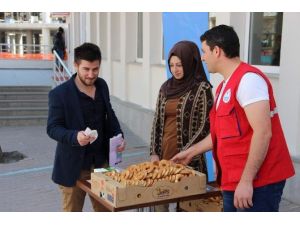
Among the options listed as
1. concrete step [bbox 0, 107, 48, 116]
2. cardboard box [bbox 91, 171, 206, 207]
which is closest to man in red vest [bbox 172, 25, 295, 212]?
cardboard box [bbox 91, 171, 206, 207]

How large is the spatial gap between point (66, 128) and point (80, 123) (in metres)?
0.10

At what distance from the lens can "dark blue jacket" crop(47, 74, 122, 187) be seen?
9.49 ft

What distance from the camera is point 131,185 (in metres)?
2.44

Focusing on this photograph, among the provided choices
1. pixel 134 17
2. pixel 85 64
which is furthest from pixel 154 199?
pixel 134 17

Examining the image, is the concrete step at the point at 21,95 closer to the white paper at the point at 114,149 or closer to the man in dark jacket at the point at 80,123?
the man in dark jacket at the point at 80,123

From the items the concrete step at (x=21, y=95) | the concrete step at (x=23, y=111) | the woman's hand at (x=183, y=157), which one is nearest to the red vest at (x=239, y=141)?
the woman's hand at (x=183, y=157)

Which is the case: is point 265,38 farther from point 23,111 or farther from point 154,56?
point 23,111

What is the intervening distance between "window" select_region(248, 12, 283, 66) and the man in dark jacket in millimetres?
3024

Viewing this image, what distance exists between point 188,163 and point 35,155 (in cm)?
553

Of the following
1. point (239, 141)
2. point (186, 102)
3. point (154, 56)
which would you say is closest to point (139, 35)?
point (154, 56)

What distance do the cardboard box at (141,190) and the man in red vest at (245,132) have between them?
0.91 ft

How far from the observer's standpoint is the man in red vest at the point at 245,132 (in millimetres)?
2143

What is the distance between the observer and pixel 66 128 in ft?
9.71

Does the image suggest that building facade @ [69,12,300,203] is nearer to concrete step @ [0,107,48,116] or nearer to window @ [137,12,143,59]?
window @ [137,12,143,59]
